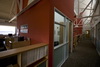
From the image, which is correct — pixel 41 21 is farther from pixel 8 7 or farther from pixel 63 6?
pixel 8 7

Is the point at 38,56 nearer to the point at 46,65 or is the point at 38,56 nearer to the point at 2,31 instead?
the point at 46,65

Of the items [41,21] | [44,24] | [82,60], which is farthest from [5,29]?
[82,60]

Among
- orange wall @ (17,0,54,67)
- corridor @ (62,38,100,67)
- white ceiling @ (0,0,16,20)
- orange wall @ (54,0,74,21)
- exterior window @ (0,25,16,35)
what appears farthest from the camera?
exterior window @ (0,25,16,35)

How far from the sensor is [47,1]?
2281 millimetres

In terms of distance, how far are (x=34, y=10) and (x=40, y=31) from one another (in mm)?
976

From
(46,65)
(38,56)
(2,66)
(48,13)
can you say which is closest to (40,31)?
(48,13)

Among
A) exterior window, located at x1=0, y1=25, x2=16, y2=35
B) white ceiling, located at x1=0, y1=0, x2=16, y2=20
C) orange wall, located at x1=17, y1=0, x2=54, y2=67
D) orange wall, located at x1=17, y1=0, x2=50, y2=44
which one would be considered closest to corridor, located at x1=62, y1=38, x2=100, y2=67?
orange wall, located at x1=17, y1=0, x2=54, y2=67

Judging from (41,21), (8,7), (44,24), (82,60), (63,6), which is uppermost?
(8,7)

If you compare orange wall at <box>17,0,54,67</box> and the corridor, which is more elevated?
orange wall at <box>17,0,54,67</box>

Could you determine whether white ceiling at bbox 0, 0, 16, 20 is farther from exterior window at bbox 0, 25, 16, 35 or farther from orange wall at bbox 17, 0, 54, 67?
exterior window at bbox 0, 25, 16, 35

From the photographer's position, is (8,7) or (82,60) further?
(8,7)

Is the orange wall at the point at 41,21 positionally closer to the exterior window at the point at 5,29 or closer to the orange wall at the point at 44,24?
the orange wall at the point at 44,24

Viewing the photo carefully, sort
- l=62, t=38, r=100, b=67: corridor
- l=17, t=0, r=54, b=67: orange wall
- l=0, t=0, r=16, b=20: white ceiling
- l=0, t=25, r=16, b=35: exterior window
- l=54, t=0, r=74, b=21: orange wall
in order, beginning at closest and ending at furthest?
l=17, t=0, r=54, b=67: orange wall < l=54, t=0, r=74, b=21: orange wall < l=62, t=38, r=100, b=67: corridor < l=0, t=0, r=16, b=20: white ceiling < l=0, t=25, r=16, b=35: exterior window

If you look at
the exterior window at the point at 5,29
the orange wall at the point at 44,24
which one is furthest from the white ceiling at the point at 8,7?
the exterior window at the point at 5,29
